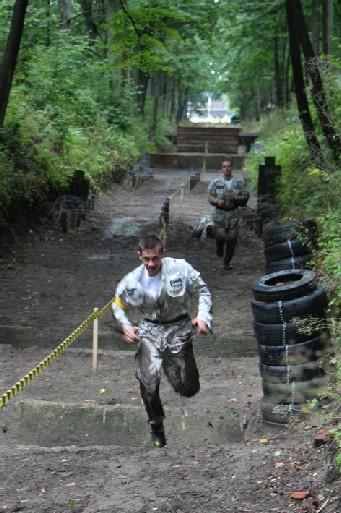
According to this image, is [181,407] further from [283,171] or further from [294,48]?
[283,171]

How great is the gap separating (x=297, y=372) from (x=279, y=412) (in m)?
0.38

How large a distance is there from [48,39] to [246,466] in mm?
24235

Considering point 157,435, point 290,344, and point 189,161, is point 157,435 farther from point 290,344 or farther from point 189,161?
point 189,161

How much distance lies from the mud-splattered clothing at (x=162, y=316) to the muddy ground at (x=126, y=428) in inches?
23.4

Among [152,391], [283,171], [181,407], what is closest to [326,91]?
[283,171]

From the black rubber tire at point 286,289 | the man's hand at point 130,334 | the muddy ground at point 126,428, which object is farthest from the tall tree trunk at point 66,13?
the man's hand at point 130,334

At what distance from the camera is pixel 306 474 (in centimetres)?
501

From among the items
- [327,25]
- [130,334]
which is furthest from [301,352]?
[327,25]

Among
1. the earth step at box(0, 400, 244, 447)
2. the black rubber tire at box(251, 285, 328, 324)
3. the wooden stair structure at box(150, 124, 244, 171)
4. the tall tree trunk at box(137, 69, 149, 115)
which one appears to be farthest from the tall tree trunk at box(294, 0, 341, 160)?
the wooden stair structure at box(150, 124, 244, 171)

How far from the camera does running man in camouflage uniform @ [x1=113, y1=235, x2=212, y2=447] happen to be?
627 centimetres

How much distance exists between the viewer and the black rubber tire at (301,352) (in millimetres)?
6762

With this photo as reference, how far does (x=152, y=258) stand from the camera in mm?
6156

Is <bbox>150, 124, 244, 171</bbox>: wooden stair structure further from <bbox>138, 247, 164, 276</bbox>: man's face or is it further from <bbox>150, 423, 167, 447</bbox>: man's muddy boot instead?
<bbox>138, 247, 164, 276</bbox>: man's face

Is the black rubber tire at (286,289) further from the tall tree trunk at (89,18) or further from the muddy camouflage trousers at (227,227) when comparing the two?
the tall tree trunk at (89,18)
